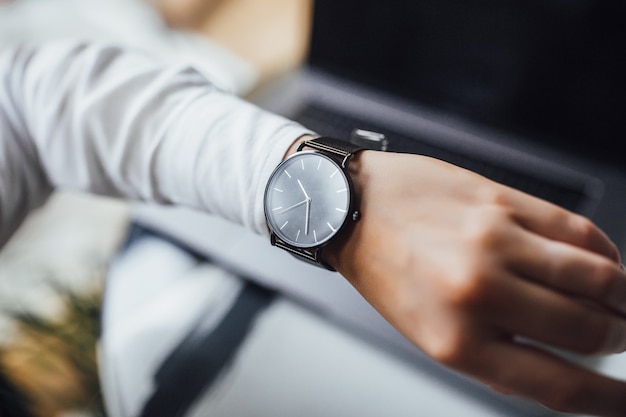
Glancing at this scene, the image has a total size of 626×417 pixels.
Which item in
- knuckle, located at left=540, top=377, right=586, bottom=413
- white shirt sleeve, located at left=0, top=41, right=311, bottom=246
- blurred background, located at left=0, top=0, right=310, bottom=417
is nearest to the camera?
knuckle, located at left=540, top=377, right=586, bottom=413

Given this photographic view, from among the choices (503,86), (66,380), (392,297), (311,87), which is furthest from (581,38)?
(66,380)

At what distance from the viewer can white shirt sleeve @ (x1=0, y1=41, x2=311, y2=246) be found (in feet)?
1.04

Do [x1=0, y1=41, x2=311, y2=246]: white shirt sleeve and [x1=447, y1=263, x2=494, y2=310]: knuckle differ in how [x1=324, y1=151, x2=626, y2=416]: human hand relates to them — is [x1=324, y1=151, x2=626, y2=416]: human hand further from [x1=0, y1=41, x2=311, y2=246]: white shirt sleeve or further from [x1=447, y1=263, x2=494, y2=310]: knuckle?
[x1=0, y1=41, x2=311, y2=246]: white shirt sleeve

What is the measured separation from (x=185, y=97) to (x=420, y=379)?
279mm

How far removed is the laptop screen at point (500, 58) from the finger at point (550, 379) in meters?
0.38

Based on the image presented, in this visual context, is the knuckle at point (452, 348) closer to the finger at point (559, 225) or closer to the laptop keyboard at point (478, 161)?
the finger at point (559, 225)

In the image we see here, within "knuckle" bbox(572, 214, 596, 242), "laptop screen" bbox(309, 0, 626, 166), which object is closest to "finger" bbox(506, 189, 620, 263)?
"knuckle" bbox(572, 214, 596, 242)

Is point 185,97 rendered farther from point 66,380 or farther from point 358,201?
point 66,380

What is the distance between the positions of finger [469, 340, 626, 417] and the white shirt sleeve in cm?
15

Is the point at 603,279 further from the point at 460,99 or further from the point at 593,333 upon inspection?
the point at 460,99

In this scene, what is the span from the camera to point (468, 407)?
0.40 meters

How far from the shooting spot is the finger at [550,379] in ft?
0.68

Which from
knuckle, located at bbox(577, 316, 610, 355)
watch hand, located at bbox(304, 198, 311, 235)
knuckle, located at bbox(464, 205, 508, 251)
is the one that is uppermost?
knuckle, located at bbox(464, 205, 508, 251)

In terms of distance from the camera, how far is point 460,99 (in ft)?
1.88
